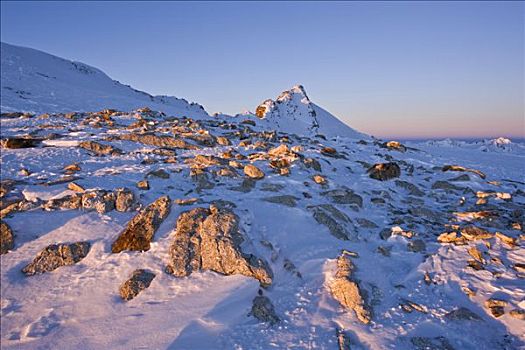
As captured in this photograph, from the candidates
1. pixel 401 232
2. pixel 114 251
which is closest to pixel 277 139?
pixel 401 232

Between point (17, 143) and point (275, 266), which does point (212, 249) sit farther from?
point (17, 143)

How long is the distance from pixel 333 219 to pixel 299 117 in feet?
106

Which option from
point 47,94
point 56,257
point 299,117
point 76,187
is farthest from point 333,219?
point 47,94

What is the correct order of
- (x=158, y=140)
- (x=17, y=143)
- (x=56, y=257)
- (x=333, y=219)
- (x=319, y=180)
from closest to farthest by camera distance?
(x=56, y=257) < (x=333, y=219) < (x=319, y=180) < (x=17, y=143) < (x=158, y=140)

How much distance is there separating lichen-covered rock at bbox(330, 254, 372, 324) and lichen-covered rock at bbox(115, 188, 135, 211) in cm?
526

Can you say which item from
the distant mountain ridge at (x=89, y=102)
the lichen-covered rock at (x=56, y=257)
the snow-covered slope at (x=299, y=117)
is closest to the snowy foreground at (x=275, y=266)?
the lichen-covered rock at (x=56, y=257)

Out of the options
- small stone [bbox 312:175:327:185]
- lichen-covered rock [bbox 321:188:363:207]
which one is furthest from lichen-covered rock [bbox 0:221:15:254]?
small stone [bbox 312:175:327:185]

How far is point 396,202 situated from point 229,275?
6724 millimetres

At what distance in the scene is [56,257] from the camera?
22.8 ft

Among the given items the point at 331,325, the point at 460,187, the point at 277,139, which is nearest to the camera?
the point at 331,325

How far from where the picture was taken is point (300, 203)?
9.35 m

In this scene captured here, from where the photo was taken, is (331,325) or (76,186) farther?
(76,186)

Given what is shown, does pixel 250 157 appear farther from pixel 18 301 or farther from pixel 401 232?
pixel 18 301

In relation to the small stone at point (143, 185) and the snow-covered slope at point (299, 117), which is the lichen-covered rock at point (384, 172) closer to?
the small stone at point (143, 185)
